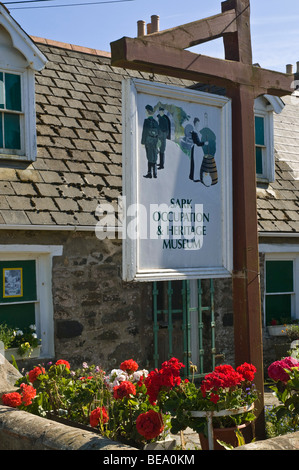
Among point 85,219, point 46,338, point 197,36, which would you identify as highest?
point 197,36

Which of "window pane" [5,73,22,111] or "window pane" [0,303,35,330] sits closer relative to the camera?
"window pane" [0,303,35,330]

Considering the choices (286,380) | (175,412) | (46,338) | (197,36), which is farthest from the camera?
(46,338)

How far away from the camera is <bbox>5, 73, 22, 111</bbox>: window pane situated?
8570 mm

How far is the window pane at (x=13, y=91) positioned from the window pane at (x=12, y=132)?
0.41ft

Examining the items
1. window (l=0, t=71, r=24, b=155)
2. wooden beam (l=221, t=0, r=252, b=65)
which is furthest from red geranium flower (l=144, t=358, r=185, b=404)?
window (l=0, t=71, r=24, b=155)

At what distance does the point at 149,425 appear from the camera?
13.2ft

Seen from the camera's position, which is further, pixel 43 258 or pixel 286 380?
pixel 43 258

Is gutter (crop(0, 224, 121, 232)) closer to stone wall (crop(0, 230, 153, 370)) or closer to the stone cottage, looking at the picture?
the stone cottage

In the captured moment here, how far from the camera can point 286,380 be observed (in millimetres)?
4762

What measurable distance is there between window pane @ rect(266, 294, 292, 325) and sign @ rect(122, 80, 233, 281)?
19.6 ft

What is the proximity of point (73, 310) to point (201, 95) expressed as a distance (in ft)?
13.3

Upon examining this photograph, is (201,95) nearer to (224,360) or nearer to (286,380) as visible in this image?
(286,380)

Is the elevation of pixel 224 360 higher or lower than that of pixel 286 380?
lower

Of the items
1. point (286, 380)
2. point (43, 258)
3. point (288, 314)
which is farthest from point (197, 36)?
point (288, 314)
